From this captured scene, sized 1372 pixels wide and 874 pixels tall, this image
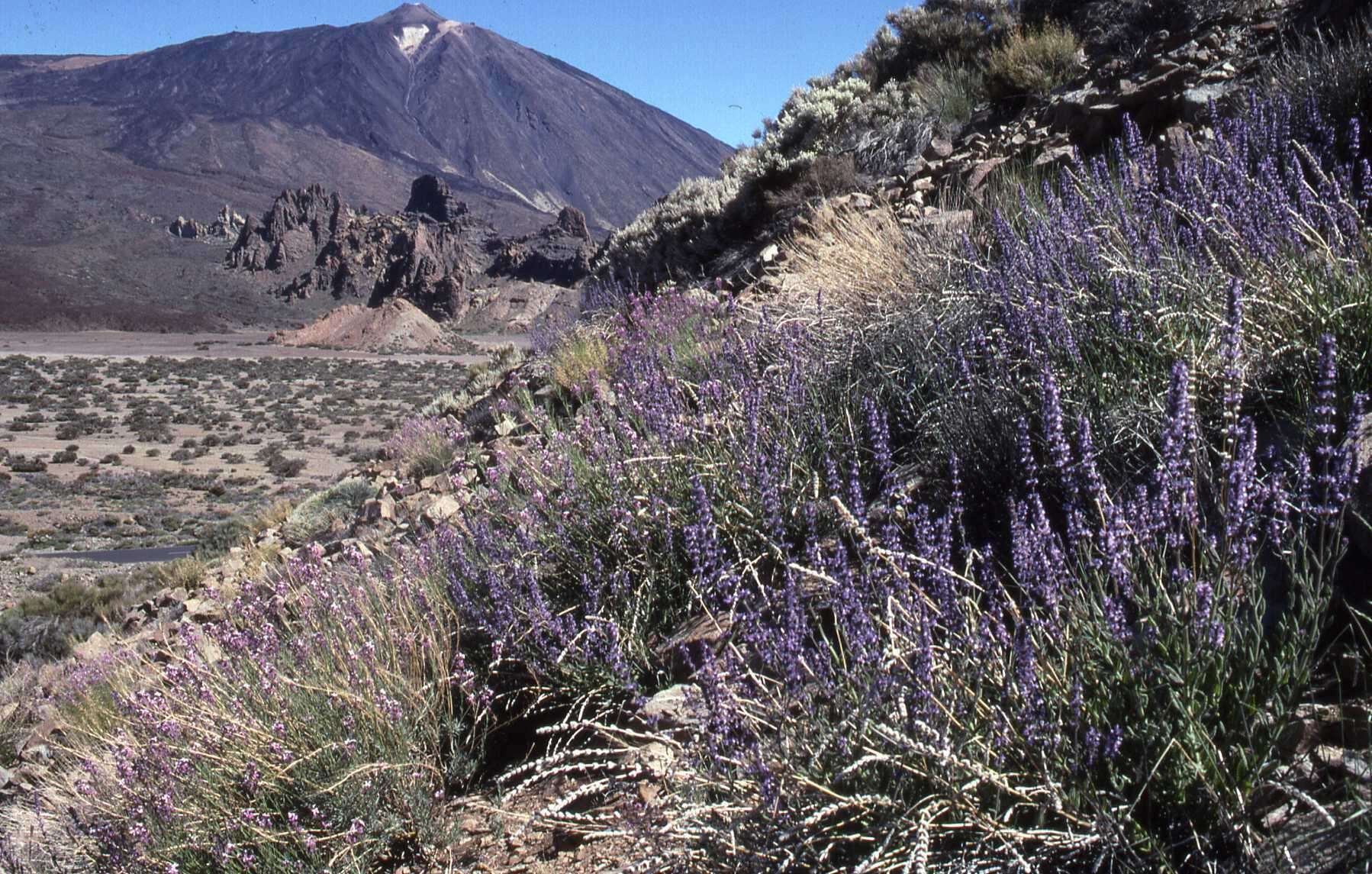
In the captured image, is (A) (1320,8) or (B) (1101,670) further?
(A) (1320,8)

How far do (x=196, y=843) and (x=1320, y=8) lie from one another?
325 inches

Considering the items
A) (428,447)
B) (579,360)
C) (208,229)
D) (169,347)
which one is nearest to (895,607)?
Result: (579,360)

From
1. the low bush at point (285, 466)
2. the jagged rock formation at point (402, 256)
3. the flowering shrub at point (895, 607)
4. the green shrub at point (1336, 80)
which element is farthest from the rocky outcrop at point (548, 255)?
the flowering shrub at point (895, 607)

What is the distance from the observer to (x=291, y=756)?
2.81m

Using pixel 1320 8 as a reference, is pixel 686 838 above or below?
below

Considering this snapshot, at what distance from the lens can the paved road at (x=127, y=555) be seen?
74.5 feet

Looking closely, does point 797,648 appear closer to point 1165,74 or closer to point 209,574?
point 1165,74

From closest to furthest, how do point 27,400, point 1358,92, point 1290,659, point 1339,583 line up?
point 1290,659, point 1339,583, point 1358,92, point 27,400

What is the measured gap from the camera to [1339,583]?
80.9 inches

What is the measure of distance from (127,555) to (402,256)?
293ft

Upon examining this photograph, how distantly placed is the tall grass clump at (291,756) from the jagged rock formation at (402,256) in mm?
89602

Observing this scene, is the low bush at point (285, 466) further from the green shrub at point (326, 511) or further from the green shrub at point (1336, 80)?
the green shrub at point (1336, 80)

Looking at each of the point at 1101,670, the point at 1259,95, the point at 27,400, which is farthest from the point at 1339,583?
the point at 27,400

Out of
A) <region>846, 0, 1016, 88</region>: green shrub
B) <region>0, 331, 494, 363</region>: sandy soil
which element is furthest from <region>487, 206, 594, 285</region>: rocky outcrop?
<region>846, 0, 1016, 88</region>: green shrub
